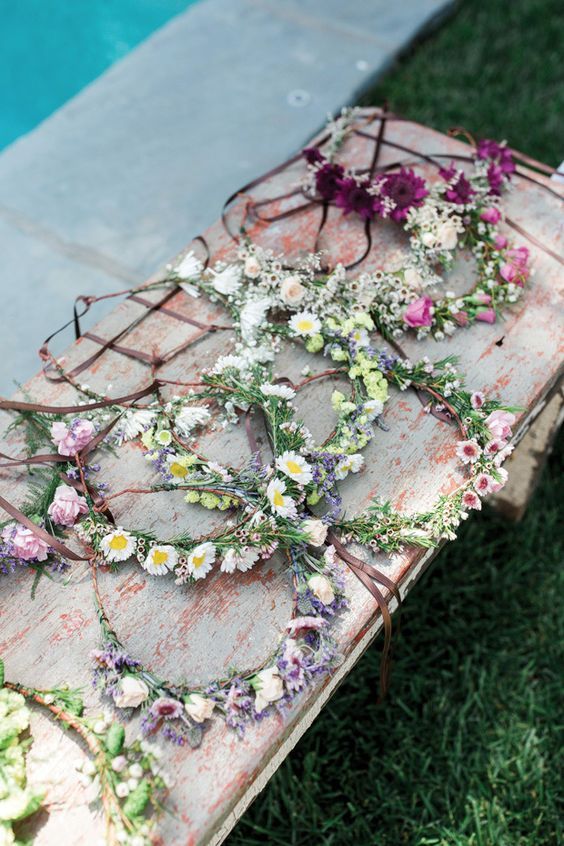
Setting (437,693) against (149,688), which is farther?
(437,693)

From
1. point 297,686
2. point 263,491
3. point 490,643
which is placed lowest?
point 490,643

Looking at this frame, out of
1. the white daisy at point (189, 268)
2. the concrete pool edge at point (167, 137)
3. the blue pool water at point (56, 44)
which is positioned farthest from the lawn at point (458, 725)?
the blue pool water at point (56, 44)

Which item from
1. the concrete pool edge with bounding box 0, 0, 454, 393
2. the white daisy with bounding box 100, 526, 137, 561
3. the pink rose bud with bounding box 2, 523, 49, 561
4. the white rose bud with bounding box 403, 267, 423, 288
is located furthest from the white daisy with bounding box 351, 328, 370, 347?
the concrete pool edge with bounding box 0, 0, 454, 393

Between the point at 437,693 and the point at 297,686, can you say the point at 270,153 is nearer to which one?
the point at 437,693

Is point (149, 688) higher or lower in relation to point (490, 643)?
higher

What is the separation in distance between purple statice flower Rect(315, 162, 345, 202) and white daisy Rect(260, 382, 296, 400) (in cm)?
65

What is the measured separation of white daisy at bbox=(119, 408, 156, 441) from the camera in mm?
1513

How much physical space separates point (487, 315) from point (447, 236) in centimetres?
22

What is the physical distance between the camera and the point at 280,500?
1.34 m

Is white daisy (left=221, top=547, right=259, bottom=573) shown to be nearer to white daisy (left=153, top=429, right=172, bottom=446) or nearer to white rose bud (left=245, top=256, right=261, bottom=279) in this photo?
white daisy (left=153, top=429, right=172, bottom=446)

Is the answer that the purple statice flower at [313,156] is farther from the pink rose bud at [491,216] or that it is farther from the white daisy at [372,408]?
the white daisy at [372,408]

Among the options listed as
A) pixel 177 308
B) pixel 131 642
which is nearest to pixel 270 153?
pixel 177 308

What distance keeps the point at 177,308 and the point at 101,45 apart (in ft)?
11.3

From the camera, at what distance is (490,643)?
6.60ft
